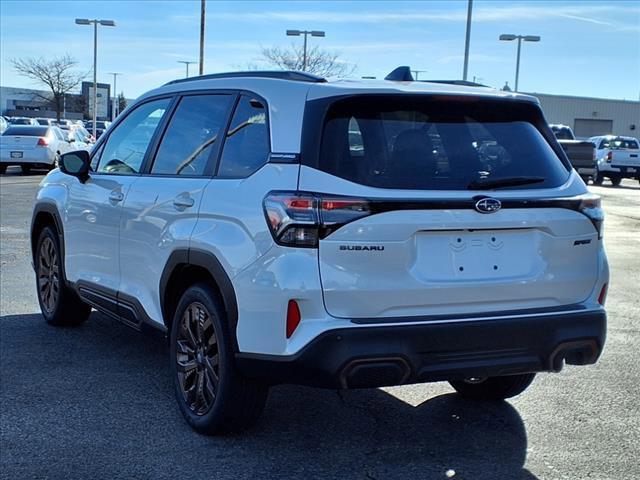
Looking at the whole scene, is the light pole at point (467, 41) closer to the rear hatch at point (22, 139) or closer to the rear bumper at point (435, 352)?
the rear hatch at point (22, 139)

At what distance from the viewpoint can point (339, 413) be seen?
15.4 ft

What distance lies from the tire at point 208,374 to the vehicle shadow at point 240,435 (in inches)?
4.9

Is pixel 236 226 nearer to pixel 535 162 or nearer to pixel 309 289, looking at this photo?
pixel 309 289

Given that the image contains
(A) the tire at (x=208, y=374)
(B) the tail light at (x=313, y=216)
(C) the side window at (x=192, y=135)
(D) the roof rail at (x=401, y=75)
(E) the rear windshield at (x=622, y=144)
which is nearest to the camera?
(B) the tail light at (x=313, y=216)

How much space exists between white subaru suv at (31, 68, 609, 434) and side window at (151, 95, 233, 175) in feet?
0.06

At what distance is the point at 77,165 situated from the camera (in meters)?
5.75

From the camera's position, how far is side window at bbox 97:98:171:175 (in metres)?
5.21

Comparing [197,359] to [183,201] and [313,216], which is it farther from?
[313,216]

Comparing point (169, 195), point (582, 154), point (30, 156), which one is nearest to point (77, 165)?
point (169, 195)

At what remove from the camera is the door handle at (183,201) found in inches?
171

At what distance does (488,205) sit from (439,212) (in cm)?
25

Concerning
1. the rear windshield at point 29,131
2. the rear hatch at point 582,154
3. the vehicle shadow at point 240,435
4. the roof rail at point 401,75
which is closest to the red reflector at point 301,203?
the roof rail at point 401,75

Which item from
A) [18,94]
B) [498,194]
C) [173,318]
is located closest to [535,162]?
[498,194]

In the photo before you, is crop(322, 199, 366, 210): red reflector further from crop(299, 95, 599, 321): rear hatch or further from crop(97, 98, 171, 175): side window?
crop(97, 98, 171, 175): side window
